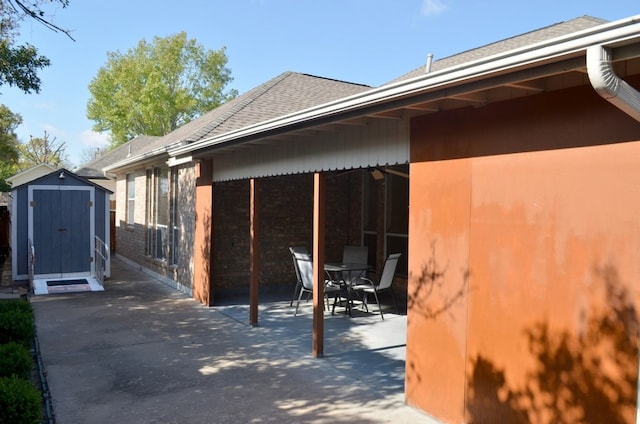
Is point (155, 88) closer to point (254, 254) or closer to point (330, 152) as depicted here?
point (254, 254)

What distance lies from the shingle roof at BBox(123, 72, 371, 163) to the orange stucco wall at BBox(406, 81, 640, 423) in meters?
5.44

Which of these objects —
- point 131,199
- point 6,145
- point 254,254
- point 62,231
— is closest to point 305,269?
point 254,254

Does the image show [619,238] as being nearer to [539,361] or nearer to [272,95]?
[539,361]

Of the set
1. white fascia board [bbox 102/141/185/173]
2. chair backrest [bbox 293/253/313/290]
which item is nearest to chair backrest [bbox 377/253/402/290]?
chair backrest [bbox 293/253/313/290]

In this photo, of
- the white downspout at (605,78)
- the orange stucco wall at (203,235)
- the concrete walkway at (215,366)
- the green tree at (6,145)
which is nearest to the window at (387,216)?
the concrete walkway at (215,366)

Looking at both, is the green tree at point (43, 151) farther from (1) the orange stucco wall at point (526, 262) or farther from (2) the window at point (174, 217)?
(1) the orange stucco wall at point (526, 262)

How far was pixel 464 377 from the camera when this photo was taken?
413 centimetres

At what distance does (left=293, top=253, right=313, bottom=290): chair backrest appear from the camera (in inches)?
321

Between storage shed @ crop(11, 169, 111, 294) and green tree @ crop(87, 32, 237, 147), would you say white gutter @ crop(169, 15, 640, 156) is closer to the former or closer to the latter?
storage shed @ crop(11, 169, 111, 294)

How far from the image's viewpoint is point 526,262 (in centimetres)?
369

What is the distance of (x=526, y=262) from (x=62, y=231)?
34.7ft

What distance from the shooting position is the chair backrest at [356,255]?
9.89 metres

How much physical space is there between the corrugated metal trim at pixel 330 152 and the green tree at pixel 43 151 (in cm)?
3720

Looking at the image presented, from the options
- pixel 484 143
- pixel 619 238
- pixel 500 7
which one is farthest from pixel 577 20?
pixel 619 238
